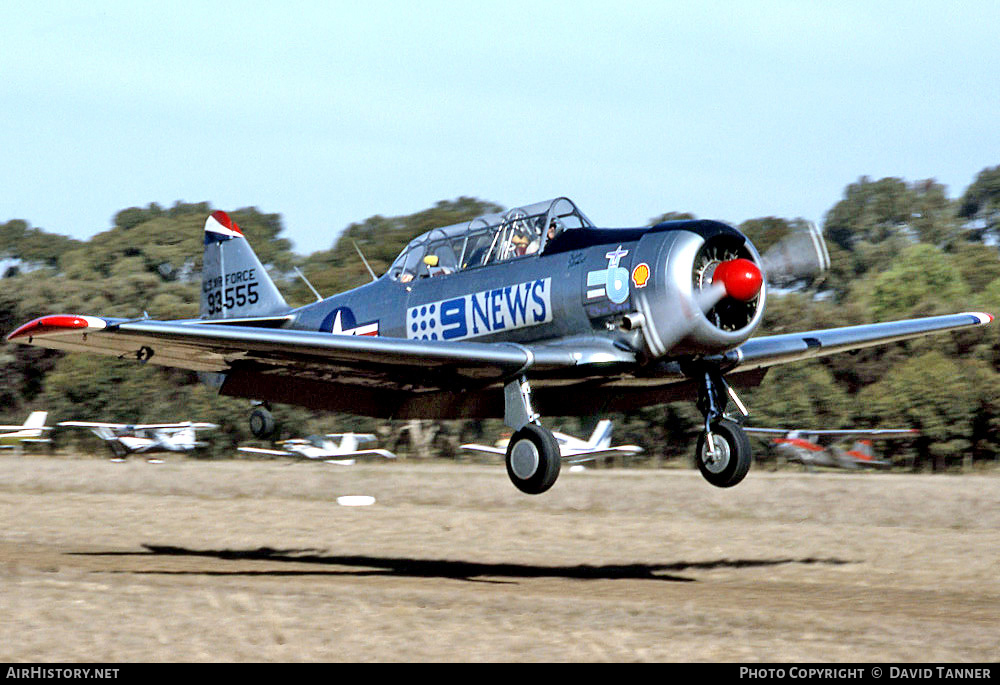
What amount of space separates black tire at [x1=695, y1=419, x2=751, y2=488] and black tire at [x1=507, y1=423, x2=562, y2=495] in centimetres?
196

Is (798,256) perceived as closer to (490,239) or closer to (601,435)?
(490,239)

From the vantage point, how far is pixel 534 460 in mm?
12578

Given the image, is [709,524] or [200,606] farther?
[709,524]

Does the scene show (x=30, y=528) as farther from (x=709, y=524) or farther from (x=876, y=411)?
(x=876, y=411)

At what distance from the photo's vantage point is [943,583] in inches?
631

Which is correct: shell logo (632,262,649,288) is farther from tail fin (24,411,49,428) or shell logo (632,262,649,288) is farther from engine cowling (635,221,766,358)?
tail fin (24,411,49,428)

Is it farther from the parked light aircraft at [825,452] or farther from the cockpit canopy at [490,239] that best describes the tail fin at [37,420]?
the cockpit canopy at [490,239]

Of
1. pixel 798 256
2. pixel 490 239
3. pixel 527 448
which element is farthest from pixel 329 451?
pixel 798 256

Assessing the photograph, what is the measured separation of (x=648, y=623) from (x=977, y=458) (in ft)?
108

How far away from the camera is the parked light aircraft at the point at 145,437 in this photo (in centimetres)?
4378

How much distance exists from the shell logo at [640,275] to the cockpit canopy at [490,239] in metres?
1.15

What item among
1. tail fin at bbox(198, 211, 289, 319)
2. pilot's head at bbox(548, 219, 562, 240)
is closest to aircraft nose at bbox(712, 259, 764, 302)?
pilot's head at bbox(548, 219, 562, 240)
